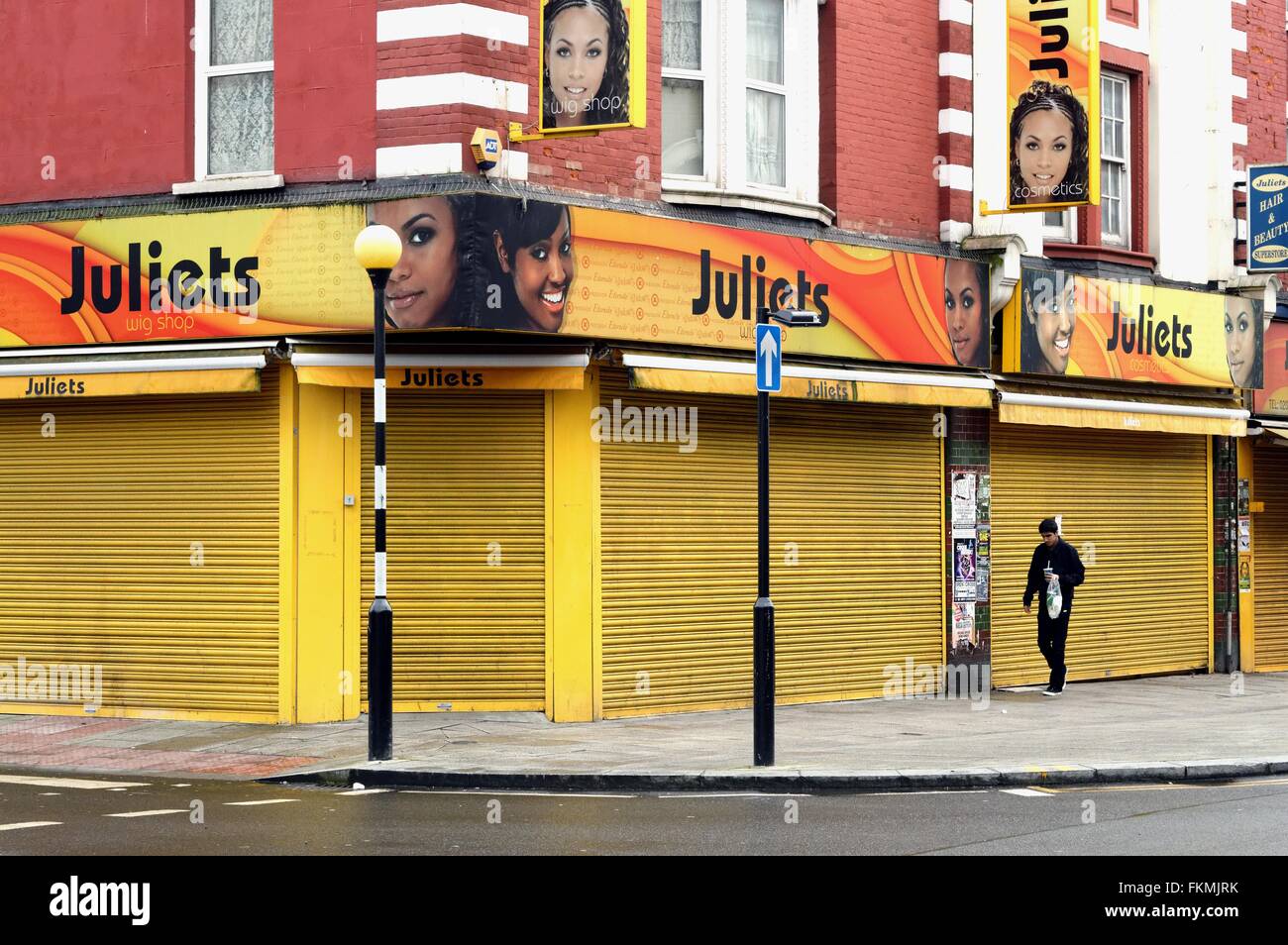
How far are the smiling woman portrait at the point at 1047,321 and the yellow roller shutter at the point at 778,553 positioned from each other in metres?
1.57

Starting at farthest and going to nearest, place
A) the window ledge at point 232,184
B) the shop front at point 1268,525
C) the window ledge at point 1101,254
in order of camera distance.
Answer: the shop front at point 1268,525 < the window ledge at point 1101,254 < the window ledge at point 232,184

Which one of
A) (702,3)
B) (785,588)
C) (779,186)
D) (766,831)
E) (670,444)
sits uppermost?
(702,3)

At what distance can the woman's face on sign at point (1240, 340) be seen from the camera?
2261 centimetres

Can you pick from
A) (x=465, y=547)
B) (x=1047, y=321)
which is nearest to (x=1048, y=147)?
(x=1047, y=321)

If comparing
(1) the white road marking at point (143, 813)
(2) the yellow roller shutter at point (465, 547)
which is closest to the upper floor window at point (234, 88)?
(2) the yellow roller shutter at point (465, 547)

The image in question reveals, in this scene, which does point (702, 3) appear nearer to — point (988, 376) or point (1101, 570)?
point (988, 376)

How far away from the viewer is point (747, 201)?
17.6m

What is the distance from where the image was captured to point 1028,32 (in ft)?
63.3

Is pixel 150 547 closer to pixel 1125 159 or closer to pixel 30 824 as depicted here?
pixel 30 824

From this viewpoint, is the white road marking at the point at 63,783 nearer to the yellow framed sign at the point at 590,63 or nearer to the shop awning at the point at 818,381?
the shop awning at the point at 818,381

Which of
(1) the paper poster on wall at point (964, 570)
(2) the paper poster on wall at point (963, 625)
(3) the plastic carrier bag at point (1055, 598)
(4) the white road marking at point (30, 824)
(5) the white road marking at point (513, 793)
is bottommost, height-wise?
(5) the white road marking at point (513, 793)

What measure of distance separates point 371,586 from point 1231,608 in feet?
40.0

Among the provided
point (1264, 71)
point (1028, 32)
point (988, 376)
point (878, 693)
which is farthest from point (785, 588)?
point (1264, 71)

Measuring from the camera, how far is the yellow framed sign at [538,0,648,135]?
1501cm
